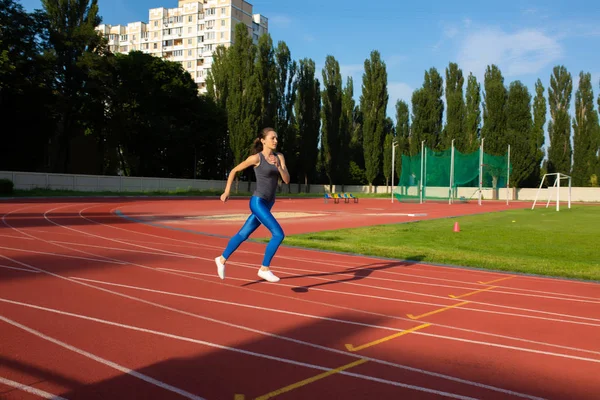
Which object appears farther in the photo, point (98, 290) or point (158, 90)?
point (158, 90)

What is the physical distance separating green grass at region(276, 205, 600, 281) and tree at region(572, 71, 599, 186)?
48530 mm

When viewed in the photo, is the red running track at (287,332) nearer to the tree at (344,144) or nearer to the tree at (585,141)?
the tree at (344,144)

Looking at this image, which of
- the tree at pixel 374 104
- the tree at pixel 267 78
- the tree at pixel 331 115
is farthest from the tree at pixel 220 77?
the tree at pixel 374 104

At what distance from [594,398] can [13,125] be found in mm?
44919

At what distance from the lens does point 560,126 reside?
60.4m

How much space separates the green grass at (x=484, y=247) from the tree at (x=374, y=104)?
1835 inches

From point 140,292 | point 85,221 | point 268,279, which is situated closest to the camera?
point 140,292

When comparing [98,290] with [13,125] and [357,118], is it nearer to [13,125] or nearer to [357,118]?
[13,125]

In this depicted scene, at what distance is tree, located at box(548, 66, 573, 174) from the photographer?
6028cm

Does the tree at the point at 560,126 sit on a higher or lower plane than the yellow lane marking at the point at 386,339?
higher

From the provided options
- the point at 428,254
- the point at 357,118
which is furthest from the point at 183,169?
the point at 428,254

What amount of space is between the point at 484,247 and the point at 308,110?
47906 millimetres

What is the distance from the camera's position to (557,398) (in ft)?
10.2

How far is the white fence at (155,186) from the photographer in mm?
35438
